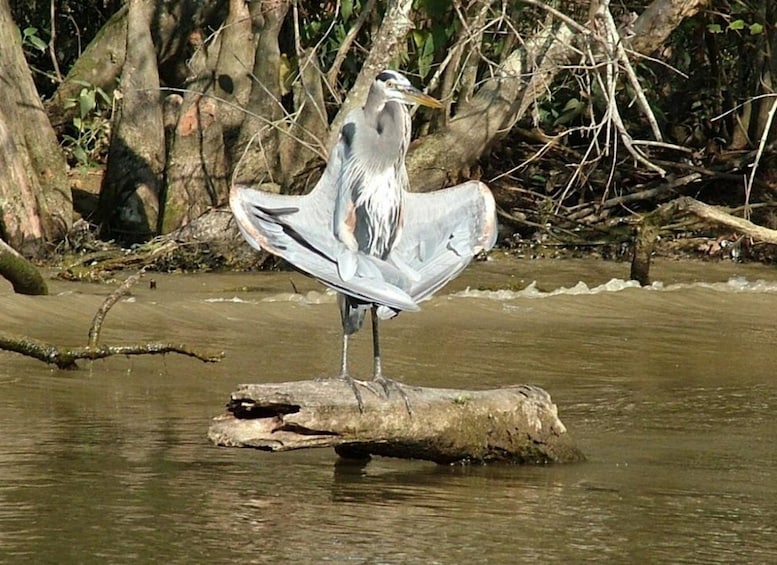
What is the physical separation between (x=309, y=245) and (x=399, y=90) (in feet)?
2.91

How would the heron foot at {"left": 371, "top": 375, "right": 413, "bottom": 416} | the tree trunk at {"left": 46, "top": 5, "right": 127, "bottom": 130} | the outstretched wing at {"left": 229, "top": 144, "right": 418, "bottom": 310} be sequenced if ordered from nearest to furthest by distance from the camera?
the heron foot at {"left": 371, "top": 375, "right": 413, "bottom": 416} → the outstretched wing at {"left": 229, "top": 144, "right": 418, "bottom": 310} → the tree trunk at {"left": 46, "top": 5, "right": 127, "bottom": 130}

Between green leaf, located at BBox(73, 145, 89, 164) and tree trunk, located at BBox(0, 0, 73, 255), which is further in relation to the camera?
green leaf, located at BBox(73, 145, 89, 164)

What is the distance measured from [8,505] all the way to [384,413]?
1325 mm

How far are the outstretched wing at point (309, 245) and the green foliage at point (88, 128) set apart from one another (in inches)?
329

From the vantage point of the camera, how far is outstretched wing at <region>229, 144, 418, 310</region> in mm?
6249

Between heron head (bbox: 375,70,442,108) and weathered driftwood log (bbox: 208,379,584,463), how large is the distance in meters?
1.33

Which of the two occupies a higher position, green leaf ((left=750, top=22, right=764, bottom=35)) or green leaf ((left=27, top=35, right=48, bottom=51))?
green leaf ((left=750, top=22, right=764, bottom=35))

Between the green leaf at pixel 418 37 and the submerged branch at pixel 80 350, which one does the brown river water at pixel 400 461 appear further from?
the green leaf at pixel 418 37

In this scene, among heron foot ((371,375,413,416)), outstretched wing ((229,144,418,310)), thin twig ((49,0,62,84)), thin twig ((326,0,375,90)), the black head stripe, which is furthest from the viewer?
thin twig ((49,0,62,84))

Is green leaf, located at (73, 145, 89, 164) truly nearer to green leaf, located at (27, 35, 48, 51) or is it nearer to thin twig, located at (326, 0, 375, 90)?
green leaf, located at (27, 35, 48, 51)

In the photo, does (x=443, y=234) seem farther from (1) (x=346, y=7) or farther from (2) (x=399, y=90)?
(1) (x=346, y=7)

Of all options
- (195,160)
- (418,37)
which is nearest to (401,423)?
(195,160)

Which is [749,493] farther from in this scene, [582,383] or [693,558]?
[582,383]

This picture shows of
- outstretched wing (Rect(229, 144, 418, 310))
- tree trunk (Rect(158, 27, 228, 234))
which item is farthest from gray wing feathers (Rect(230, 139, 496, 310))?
tree trunk (Rect(158, 27, 228, 234))
